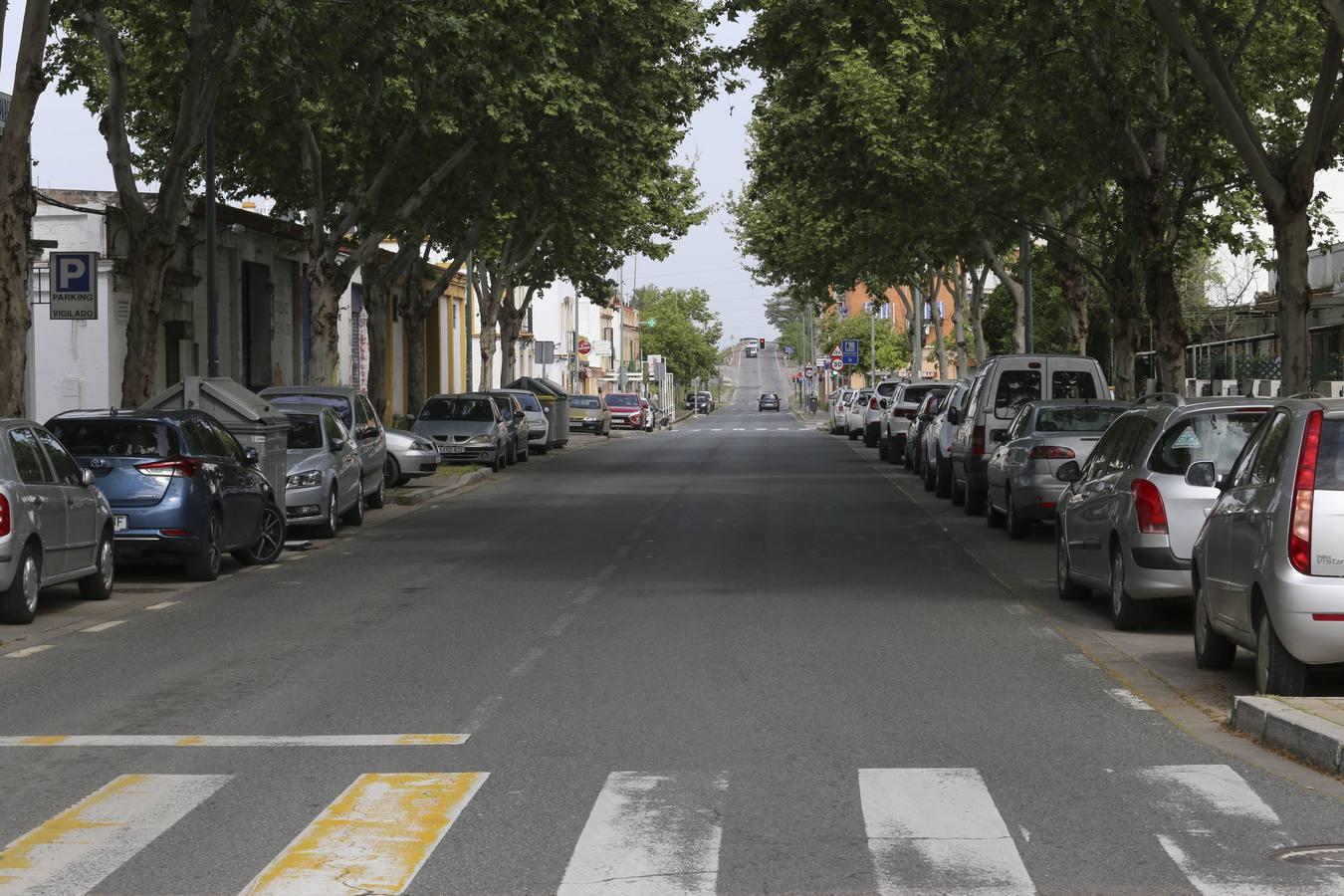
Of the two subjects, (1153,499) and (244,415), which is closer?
(1153,499)

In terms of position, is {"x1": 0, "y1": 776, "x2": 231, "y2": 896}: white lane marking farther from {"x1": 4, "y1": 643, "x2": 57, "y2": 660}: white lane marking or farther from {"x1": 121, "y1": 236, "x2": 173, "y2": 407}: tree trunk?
{"x1": 121, "y1": 236, "x2": 173, "y2": 407}: tree trunk

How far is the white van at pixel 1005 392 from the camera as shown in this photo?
24.9 meters

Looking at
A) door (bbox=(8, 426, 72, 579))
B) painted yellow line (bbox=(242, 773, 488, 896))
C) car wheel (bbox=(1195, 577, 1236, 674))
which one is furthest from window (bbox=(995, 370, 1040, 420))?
painted yellow line (bbox=(242, 773, 488, 896))

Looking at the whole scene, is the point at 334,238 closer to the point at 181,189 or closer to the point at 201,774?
the point at 181,189

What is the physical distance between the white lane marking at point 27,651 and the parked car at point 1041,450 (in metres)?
11.0

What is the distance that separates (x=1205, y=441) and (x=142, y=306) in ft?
45.5

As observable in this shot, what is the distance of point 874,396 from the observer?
51.5 metres

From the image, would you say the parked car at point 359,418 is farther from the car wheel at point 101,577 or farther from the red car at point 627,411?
the red car at point 627,411

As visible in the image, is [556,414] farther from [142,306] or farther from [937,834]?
[937,834]

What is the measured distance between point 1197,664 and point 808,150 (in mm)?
24493

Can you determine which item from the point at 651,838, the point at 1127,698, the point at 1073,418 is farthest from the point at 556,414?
the point at 651,838

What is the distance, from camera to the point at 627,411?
79.6m

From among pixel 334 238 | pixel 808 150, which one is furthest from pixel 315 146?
pixel 808 150

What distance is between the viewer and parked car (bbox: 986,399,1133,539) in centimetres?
2042
